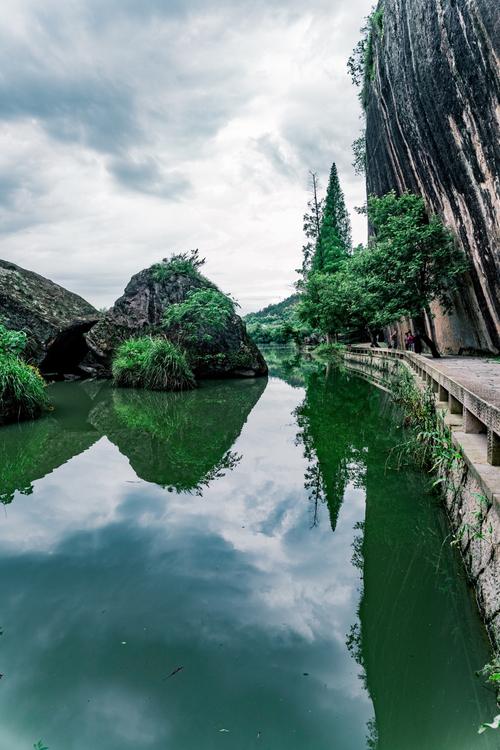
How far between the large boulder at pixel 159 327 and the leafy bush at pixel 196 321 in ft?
0.89

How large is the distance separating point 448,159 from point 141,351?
995 cm

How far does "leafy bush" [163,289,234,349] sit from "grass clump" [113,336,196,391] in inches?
61.7

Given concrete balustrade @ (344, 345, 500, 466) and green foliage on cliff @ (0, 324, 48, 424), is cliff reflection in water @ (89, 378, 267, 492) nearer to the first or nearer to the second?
green foliage on cliff @ (0, 324, 48, 424)

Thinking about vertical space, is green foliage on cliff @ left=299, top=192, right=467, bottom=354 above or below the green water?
above

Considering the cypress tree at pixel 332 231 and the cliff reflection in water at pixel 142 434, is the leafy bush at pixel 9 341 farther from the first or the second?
the cypress tree at pixel 332 231

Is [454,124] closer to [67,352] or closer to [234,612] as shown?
[234,612]

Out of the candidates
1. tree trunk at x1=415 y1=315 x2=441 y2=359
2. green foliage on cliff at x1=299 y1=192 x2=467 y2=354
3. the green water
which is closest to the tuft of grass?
the green water

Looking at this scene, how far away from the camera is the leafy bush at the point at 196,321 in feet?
48.0

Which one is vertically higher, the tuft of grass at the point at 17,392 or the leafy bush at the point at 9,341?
the leafy bush at the point at 9,341

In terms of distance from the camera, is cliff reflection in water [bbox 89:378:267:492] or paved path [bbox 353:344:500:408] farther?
cliff reflection in water [bbox 89:378:267:492]

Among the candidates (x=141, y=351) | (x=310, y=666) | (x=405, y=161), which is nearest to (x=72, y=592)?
(x=310, y=666)

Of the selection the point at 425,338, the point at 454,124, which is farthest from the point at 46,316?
the point at 454,124

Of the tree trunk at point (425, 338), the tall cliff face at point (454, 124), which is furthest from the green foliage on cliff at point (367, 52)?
the tree trunk at point (425, 338)

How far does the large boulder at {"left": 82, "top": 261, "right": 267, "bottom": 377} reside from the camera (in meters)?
15.2
